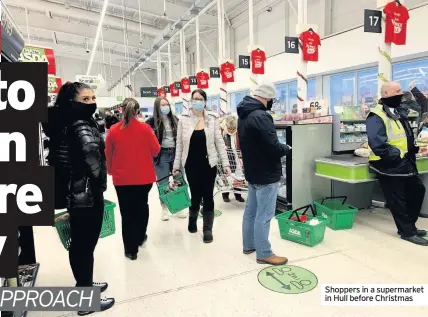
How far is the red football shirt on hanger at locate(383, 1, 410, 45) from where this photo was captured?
578 cm

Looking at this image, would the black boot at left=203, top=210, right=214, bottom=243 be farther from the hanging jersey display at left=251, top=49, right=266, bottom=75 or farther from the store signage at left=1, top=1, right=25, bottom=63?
the hanging jersey display at left=251, top=49, right=266, bottom=75

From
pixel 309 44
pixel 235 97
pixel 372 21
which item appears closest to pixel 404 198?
pixel 372 21

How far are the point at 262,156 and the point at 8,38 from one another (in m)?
2.10

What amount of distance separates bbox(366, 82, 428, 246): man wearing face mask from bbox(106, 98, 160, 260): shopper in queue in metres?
2.34

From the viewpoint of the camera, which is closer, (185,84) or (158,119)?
(158,119)

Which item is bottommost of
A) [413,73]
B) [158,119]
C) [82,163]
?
[82,163]

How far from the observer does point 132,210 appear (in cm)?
316

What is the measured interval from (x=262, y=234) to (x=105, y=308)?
1436 mm

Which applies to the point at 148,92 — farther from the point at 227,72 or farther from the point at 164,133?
the point at 164,133

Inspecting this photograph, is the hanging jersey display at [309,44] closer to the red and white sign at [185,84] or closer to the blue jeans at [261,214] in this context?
the blue jeans at [261,214]

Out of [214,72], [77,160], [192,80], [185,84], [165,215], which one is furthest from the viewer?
[185,84]

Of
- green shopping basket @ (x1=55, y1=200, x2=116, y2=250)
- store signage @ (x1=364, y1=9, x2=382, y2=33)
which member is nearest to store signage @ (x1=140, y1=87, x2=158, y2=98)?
store signage @ (x1=364, y1=9, x2=382, y2=33)

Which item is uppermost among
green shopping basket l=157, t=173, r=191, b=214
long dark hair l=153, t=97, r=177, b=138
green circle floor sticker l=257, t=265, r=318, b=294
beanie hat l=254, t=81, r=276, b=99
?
beanie hat l=254, t=81, r=276, b=99

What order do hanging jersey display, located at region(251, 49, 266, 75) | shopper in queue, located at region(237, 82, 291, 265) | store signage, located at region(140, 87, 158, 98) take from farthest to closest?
store signage, located at region(140, 87, 158, 98) → hanging jersey display, located at region(251, 49, 266, 75) → shopper in queue, located at region(237, 82, 291, 265)
